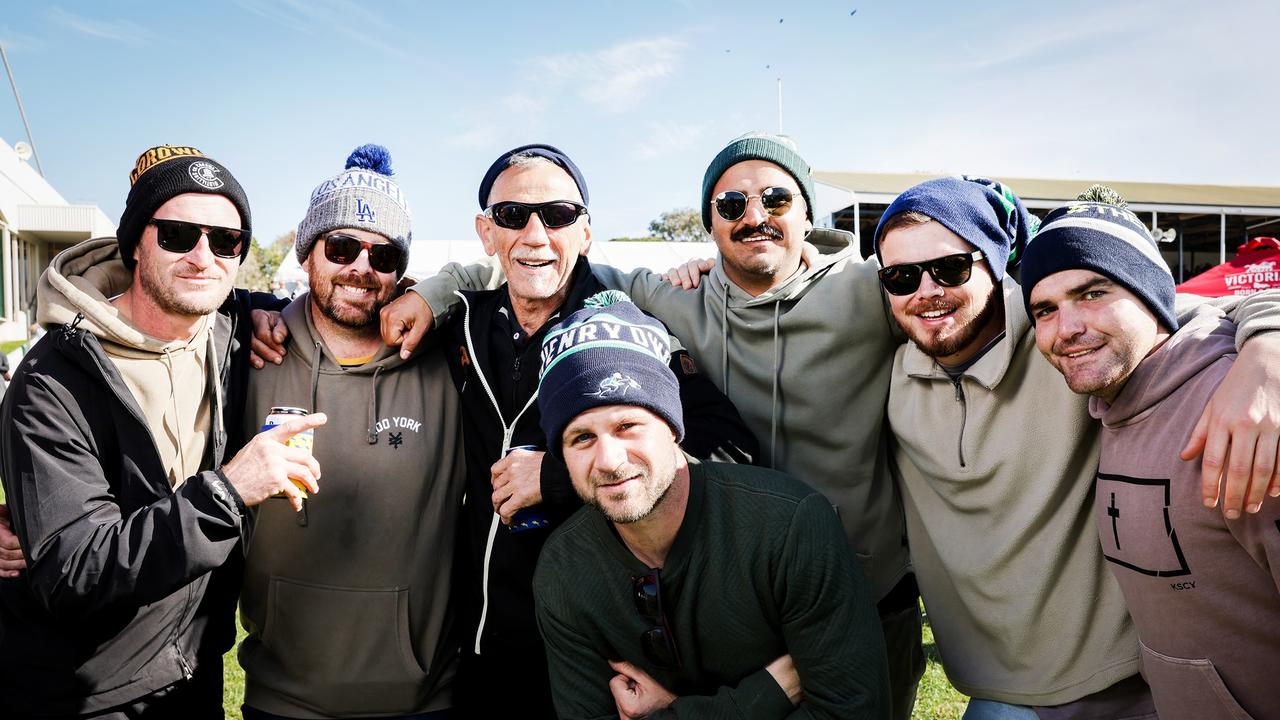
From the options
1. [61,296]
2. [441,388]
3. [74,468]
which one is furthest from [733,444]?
[61,296]

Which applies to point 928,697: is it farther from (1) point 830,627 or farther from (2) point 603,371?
(2) point 603,371

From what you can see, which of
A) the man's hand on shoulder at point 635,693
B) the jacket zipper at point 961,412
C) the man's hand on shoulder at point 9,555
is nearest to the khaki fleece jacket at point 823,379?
the jacket zipper at point 961,412

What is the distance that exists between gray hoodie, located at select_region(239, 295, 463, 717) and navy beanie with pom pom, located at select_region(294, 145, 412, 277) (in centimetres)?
50

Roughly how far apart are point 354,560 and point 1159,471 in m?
2.98

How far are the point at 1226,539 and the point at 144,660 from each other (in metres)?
3.67

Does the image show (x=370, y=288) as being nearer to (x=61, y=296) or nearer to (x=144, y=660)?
(x=61, y=296)

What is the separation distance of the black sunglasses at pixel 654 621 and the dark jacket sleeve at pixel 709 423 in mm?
603

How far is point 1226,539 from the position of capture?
2252mm

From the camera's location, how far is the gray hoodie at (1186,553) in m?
2.25

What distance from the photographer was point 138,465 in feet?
9.35

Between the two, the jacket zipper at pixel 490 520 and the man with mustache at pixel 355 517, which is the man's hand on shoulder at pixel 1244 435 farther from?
the man with mustache at pixel 355 517

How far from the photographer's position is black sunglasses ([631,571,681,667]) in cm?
266

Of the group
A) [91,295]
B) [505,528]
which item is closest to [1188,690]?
[505,528]

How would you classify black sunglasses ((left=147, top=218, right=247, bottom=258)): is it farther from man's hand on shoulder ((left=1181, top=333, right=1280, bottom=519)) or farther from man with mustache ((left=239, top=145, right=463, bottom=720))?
man's hand on shoulder ((left=1181, top=333, right=1280, bottom=519))
